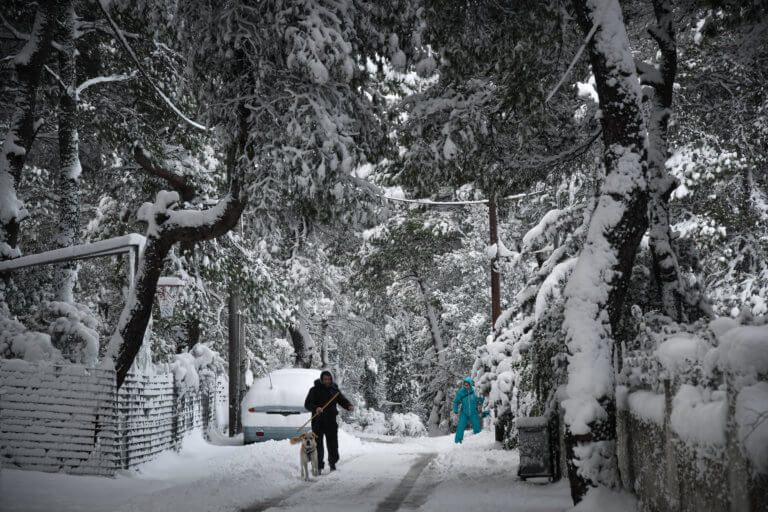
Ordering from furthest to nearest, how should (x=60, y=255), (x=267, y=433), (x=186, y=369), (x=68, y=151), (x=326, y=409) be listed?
(x=267, y=433) → (x=68, y=151) → (x=186, y=369) → (x=326, y=409) → (x=60, y=255)

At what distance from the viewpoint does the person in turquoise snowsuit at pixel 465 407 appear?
61.9 ft

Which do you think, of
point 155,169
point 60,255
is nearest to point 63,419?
point 60,255

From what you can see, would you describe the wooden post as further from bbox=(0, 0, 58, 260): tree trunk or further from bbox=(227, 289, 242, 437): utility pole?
bbox=(0, 0, 58, 260): tree trunk

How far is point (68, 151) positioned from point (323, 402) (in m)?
7.32

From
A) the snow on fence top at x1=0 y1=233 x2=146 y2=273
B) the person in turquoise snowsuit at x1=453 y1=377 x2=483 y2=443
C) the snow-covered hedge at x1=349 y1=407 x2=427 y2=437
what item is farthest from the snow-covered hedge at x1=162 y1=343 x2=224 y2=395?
the snow-covered hedge at x1=349 y1=407 x2=427 y2=437

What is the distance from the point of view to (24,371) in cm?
1050

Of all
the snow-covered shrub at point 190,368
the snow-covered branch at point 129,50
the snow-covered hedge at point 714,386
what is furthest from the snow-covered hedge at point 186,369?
the snow-covered hedge at point 714,386

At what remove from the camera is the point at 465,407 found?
19578 mm

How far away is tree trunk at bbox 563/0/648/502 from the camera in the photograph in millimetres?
7113

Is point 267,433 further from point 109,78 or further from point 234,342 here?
point 109,78

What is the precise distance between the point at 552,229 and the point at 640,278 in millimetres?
2725

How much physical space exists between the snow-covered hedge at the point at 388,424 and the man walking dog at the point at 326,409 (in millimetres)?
25163

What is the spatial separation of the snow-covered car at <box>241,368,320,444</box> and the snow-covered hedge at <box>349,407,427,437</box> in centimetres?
2143

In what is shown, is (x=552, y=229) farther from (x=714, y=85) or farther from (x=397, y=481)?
(x=397, y=481)
